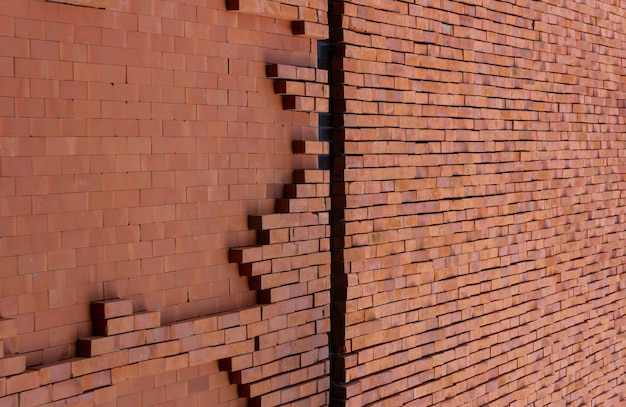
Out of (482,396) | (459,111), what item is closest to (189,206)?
(459,111)

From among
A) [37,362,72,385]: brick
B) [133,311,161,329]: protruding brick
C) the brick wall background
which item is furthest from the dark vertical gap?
[37,362,72,385]: brick

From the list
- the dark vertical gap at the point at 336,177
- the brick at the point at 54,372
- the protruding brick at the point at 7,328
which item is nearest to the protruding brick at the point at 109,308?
the brick at the point at 54,372

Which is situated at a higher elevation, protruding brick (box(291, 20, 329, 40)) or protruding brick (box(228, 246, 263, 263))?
protruding brick (box(291, 20, 329, 40))

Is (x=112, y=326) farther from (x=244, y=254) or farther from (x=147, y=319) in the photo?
(x=244, y=254)

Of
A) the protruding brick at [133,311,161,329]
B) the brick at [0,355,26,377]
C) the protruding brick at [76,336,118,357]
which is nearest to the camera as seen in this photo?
the brick at [0,355,26,377]

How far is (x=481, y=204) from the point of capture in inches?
173

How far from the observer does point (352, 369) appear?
11.6ft

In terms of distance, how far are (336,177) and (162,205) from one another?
35.1 inches

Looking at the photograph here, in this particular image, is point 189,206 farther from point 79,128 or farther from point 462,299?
point 462,299

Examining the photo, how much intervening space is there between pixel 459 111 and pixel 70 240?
2153mm

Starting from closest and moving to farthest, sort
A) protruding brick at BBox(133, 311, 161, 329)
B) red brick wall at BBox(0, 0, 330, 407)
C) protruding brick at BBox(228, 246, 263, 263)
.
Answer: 1. red brick wall at BBox(0, 0, 330, 407)
2. protruding brick at BBox(133, 311, 161, 329)
3. protruding brick at BBox(228, 246, 263, 263)

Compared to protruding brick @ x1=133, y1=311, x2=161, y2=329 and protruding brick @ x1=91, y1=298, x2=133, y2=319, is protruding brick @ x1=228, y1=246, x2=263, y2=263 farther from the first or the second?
protruding brick @ x1=91, y1=298, x2=133, y2=319

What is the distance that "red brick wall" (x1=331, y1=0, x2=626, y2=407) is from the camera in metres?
3.63

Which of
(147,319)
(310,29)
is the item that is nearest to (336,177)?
(310,29)
